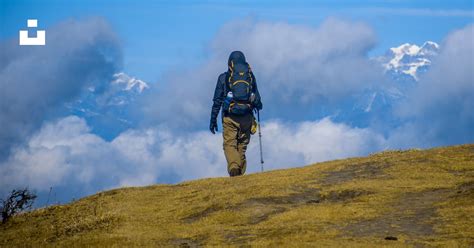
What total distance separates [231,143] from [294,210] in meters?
9.07

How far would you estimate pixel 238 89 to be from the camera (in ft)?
93.1

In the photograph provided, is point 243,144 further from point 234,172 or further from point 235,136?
point 234,172

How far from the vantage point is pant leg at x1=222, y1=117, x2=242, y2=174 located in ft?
95.1

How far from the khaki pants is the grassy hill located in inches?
79.6

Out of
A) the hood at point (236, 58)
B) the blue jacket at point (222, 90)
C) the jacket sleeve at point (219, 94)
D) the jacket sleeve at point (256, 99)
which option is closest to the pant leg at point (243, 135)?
the jacket sleeve at point (256, 99)

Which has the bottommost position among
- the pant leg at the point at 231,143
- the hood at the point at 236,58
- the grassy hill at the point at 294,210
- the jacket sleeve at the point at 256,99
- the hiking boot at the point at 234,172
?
the grassy hill at the point at 294,210

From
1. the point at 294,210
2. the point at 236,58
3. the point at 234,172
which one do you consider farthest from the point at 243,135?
the point at 294,210

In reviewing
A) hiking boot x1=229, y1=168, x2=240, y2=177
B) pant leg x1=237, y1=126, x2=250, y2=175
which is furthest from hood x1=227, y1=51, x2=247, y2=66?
hiking boot x1=229, y1=168, x2=240, y2=177

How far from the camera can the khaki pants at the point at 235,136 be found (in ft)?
95.2

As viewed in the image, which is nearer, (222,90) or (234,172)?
(222,90)

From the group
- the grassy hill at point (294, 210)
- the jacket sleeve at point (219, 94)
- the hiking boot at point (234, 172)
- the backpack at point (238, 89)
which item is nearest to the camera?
the grassy hill at point (294, 210)

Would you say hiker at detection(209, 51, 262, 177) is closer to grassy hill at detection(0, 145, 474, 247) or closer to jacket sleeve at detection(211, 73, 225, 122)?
jacket sleeve at detection(211, 73, 225, 122)

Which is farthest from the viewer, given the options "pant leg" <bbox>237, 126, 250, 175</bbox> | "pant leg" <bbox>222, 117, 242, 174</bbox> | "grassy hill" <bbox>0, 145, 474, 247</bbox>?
"pant leg" <bbox>237, 126, 250, 175</bbox>

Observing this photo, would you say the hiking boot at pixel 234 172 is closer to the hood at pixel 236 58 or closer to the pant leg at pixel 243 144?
the pant leg at pixel 243 144
